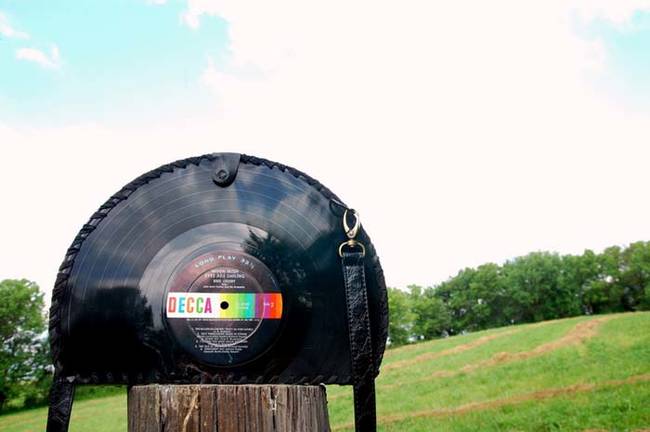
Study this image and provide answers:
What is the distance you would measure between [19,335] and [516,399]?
48.3m

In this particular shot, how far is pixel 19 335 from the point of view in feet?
160

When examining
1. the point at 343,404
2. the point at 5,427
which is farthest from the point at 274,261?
the point at 5,427

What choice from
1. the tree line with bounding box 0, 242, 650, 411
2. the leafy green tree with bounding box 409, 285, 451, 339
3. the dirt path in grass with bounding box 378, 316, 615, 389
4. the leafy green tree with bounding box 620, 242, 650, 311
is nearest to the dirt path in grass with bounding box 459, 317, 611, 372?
the dirt path in grass with bounding box 378, 316, 615, 389

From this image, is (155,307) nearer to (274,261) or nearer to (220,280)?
(220,280)

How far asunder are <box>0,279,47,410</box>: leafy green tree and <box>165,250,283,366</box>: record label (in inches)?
2028

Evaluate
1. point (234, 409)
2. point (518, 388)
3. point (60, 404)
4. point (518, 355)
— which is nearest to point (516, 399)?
point (518, 388)

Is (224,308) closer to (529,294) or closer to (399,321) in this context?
(399,321)

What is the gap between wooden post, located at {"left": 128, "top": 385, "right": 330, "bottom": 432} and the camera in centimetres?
210

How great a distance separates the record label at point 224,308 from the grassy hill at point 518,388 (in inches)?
518

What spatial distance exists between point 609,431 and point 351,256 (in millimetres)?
12955

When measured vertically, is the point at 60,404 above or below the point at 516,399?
above

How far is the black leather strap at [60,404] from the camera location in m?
2.26

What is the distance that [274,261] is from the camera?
2332mm

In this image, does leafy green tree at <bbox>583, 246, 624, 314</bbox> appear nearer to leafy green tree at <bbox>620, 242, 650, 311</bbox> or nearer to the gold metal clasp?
leafy green tree at <bbox>620, 242, 650, 311</bbox>
